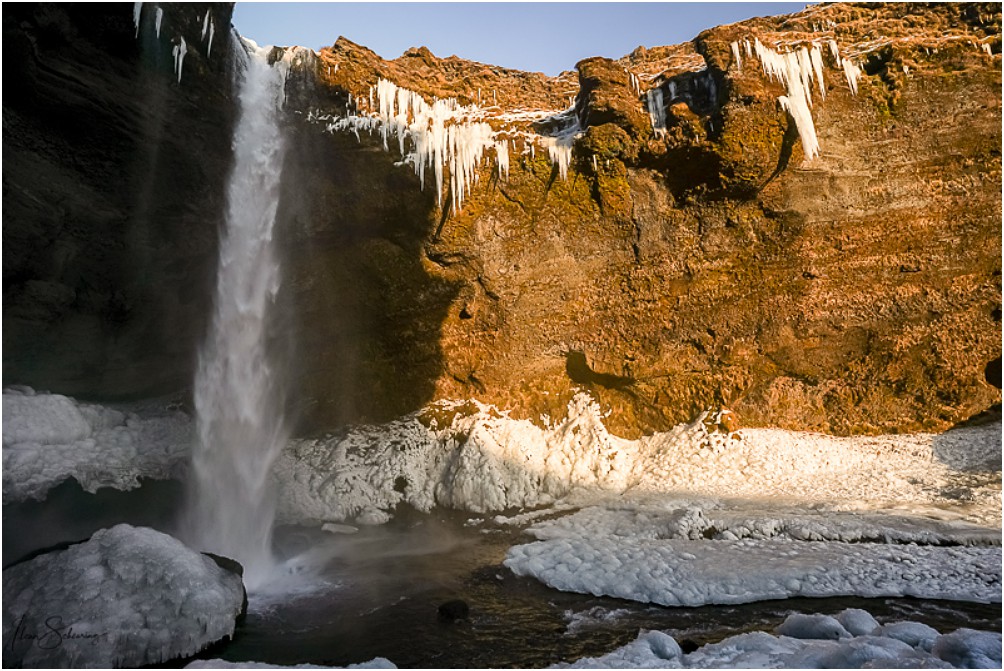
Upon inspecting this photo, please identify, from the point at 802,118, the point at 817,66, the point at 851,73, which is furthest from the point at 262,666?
the point at 851,73

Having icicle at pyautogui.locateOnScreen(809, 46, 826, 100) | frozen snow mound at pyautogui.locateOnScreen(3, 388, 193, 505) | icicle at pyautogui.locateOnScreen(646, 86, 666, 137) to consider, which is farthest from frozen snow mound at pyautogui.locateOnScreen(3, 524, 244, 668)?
icicle at pyautogui.locateOnScreen(809, 46, 826, 100)

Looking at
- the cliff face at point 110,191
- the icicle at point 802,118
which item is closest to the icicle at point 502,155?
the cliff face at point 110,191

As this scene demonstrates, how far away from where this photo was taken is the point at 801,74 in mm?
15727

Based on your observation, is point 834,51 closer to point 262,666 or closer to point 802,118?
point 802,118

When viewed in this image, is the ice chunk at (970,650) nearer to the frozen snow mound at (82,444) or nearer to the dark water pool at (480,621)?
the dark water pool at (480,621)

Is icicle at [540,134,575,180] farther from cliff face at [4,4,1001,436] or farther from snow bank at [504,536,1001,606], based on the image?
snow bank at [504,536,1001,606]

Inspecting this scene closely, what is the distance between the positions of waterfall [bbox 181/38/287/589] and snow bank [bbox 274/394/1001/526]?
4.81ft

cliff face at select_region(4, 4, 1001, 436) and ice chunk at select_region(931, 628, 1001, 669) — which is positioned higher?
cliff face at select_region(4, 4, 1001, 436)

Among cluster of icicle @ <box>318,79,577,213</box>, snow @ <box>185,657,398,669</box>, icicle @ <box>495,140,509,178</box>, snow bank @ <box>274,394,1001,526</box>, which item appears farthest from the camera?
icicle @ <box>495,140,509,178</box>

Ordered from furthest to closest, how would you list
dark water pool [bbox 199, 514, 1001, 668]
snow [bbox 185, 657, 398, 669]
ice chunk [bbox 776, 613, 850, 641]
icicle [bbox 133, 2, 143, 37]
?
icicle [bbox 133, 2, 143, 37] → dark water pool [bbox 199, 514, 1001, 668] → ice chunk [bbox 776, 613, 850, 641] → snow [bbox 185, 657, 398, 669]

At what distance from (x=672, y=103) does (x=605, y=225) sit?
4.27 meters

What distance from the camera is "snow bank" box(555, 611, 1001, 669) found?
4.83m

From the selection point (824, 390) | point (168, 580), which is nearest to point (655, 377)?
point (824, 390)

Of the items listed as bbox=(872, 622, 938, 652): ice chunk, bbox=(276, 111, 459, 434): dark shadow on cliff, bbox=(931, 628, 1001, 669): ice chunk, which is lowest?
bbox=(872, 622, 938, 652): ice chunk
